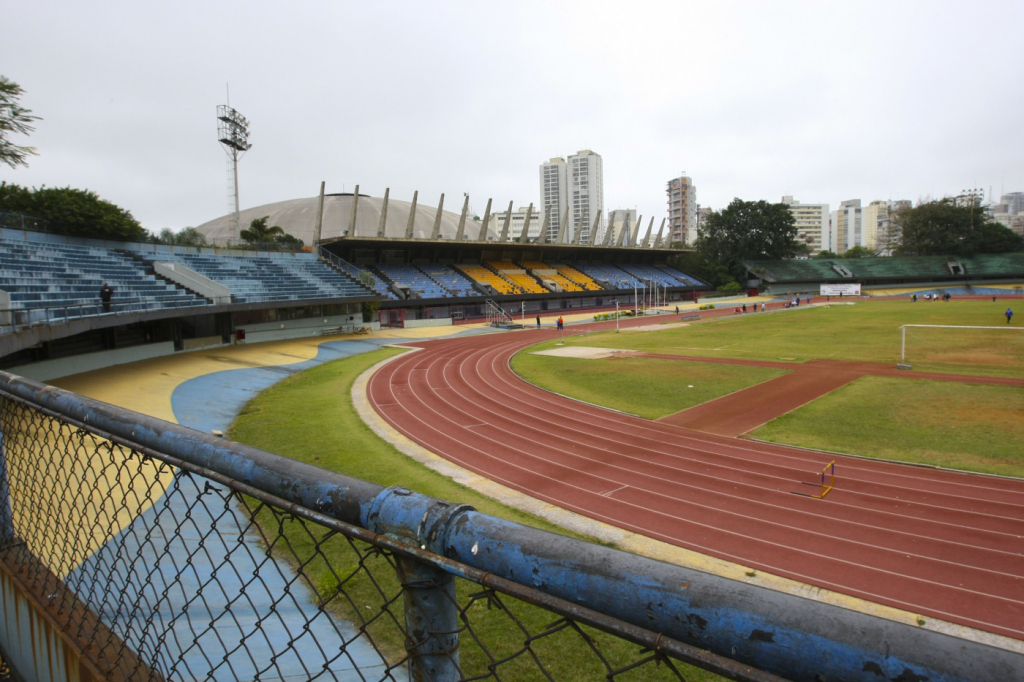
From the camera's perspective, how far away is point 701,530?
11.0 metres

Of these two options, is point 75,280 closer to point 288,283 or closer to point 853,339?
point 288,283

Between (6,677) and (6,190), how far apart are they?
131 ft

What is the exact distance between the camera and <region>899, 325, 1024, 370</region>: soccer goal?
26.4m

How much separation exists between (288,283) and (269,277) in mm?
1288

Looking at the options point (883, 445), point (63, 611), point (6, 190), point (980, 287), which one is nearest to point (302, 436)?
point (63, 611)

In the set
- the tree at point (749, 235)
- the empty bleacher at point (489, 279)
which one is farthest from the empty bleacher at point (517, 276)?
the tree at point (749, 235)

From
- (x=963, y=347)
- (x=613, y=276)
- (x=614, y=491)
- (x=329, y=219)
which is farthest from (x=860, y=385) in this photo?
(x=329, y=219)

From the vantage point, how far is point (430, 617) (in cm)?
150

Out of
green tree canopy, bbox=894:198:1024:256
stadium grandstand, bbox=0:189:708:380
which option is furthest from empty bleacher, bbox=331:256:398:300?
green tree canopy, bbox=894:198:1024:256

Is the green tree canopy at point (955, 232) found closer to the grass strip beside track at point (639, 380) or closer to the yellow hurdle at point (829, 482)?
the grass strip beside track at point (639, 380)

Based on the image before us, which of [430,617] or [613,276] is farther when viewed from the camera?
[613,276]

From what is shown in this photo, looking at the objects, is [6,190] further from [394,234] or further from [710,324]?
[710,324]

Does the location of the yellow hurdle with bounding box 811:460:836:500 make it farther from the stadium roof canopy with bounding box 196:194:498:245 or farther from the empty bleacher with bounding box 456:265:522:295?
the stadium roof canopy with bounding box 196:194:498:245

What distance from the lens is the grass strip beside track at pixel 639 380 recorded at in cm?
2086
